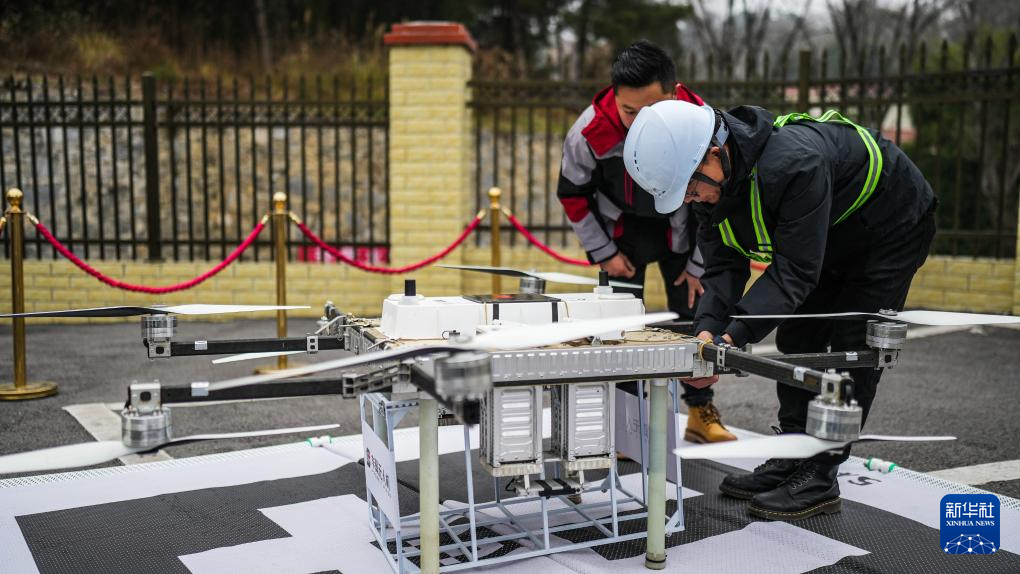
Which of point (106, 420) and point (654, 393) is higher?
point (654, 393)

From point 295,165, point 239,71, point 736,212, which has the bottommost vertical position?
point 736,212

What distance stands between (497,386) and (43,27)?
16660mm

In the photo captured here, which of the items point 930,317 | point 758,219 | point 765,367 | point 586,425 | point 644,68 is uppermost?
point 644,68

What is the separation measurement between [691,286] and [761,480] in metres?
0.92

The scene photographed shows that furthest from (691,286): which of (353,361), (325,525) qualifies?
(353,361)

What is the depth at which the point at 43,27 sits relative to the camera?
1564 cm

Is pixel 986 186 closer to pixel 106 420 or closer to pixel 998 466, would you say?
pixel 998 466

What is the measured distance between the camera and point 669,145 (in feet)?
7.89

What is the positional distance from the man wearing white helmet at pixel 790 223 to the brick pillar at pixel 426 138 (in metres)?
5.32

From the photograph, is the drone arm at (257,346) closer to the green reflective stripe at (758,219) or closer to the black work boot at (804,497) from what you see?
the green reflective stripe at (758,219)

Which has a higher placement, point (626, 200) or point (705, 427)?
point (626, 200)

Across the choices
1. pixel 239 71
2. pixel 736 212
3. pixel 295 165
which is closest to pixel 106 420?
pixel 736 212

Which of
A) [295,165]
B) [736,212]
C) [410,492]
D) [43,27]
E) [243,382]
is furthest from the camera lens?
[43,27]

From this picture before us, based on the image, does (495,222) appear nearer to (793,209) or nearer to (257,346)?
(257,346)
